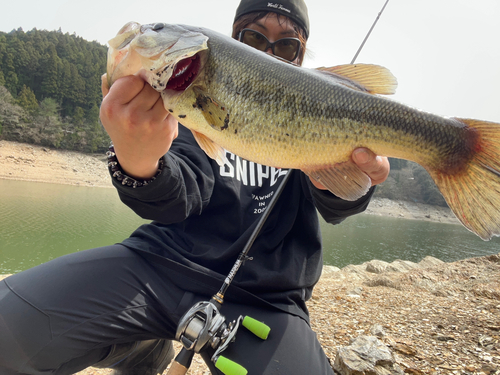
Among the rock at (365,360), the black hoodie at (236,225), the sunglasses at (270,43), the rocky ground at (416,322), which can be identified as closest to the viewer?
the black hoodie at (236,225)

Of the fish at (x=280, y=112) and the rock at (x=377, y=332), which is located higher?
the fish at (x=280, y=112)

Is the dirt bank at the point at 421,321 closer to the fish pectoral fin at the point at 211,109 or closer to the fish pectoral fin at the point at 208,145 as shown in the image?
the fish pectoral fin at the point at 208,145

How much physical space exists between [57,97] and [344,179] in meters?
77.1

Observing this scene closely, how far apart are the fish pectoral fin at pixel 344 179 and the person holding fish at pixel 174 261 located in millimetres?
78

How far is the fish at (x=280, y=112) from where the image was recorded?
1782 mm

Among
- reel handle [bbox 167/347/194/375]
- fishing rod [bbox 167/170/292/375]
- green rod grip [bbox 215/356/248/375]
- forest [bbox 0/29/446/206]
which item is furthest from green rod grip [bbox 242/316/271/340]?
forest [bbox 0/29/446/206]

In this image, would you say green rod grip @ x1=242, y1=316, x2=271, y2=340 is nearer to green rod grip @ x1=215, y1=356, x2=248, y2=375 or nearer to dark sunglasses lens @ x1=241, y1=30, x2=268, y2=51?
green rod grip @ x1=215, y1=356, x2=248, y2=375

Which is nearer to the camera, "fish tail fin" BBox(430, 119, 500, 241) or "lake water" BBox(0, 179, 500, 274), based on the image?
"fish tail fin" BBox(430, 119, 500, 241)

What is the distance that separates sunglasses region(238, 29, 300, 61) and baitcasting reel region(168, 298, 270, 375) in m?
2.76

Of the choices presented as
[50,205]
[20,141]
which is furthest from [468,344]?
[20,141]

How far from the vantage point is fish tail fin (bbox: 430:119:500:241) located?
5.46 feet

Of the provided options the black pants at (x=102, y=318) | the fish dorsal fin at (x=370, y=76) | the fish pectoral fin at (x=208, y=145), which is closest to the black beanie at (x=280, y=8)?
the fish dorsal fin at (x=370, y=76)

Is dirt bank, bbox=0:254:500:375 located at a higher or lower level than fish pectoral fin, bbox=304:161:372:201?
lower

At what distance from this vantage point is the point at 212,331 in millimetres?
2045
